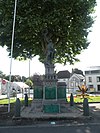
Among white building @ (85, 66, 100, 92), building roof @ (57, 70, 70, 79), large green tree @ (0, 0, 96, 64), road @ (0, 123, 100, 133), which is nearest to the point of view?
road @ (0, 123, 100, 133)

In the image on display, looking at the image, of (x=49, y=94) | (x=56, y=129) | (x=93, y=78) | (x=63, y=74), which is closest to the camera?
(x=56, y=129)

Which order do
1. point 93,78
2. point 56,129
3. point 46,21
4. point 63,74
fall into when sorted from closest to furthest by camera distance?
point 56,129, point 46,21, point 93,78, point 63,74

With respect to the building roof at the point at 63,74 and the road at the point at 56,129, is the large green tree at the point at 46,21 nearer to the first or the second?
the road at the point at 56,129

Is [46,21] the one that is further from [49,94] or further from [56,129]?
[56,129]

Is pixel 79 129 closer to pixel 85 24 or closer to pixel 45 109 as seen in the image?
pixel 45 109

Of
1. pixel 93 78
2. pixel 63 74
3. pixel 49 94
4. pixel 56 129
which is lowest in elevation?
pixel 56 129

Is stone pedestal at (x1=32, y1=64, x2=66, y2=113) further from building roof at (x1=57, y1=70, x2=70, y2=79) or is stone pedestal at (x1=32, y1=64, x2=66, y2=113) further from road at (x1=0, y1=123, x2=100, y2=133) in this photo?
building roof at (x1=57, y1=70, x2=70, y2=79)

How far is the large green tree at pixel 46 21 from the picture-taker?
21.4m

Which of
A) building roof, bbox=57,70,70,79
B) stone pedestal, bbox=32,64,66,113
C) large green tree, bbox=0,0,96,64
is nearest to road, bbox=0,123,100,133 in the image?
stone pedestal, bbox=32,64,66,113

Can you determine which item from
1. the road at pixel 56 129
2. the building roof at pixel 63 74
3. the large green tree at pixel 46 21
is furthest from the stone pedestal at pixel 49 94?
the building roof at pixel 63 74

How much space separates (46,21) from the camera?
2141 cm

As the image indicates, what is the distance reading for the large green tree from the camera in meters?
21.4

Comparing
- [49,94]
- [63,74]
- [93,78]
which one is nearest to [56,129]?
[49,94]

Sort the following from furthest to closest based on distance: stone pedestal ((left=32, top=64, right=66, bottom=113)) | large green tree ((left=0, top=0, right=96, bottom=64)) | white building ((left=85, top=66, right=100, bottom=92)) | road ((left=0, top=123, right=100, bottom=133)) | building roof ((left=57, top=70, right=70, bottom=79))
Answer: building roof ((left=57, top=70, right=70, bottom=79)), white building ((left=85, top=66, right=100, bottom=92)), large green tree ((left=0, top=0, right=96, bottom=64)), stone pedestal ((left=32, top=64, right=66, bottom=113)), road ((left=0, top=123, right=100, bottom=133))
